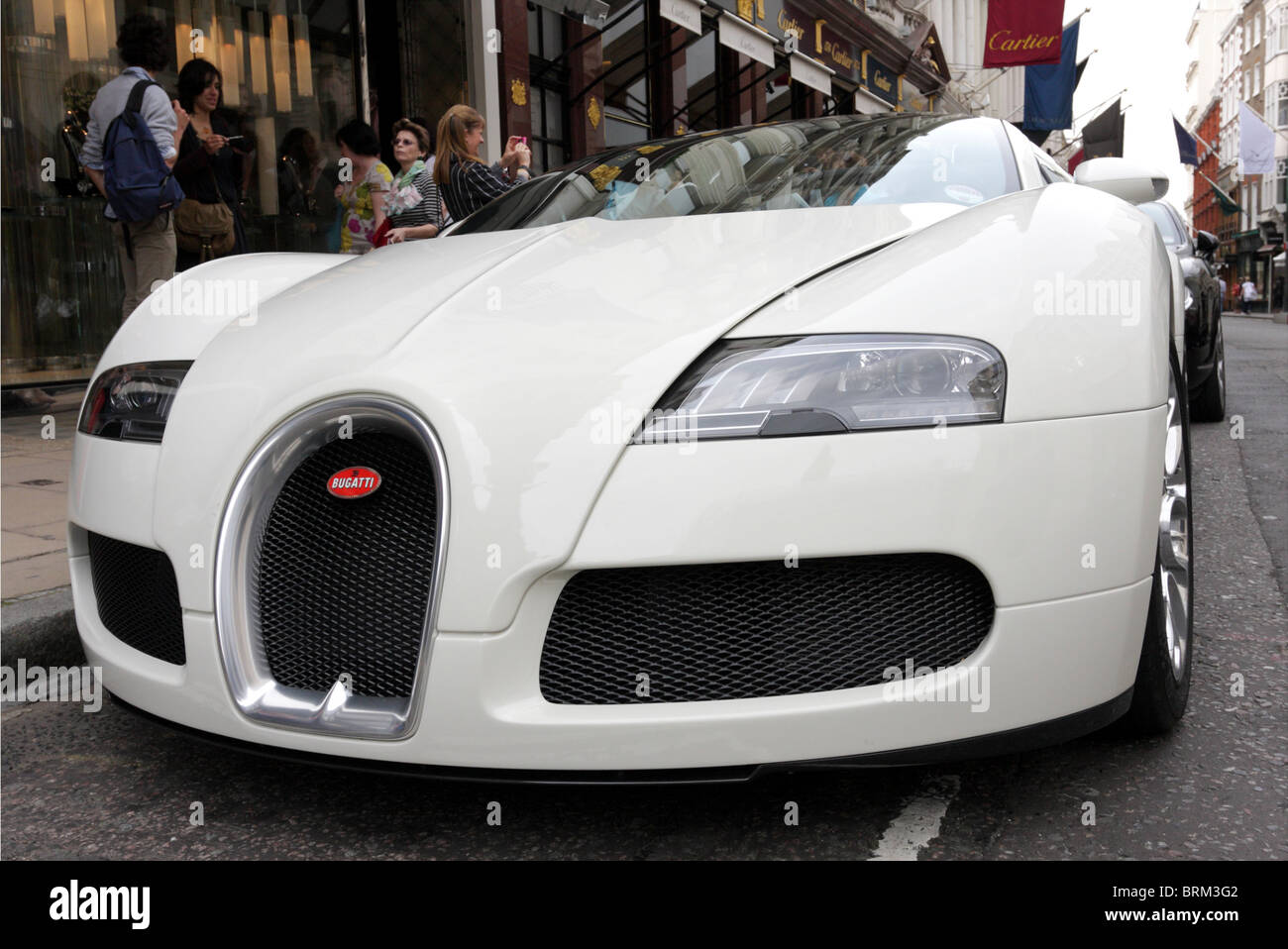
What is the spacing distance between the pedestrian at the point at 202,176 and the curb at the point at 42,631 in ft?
11.2

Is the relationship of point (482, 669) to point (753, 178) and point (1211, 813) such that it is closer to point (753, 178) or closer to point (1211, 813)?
point (1211, 813)

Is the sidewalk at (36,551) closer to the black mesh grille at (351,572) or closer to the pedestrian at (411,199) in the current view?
the black mesh grille at (351,572)

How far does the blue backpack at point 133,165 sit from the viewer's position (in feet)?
16.9

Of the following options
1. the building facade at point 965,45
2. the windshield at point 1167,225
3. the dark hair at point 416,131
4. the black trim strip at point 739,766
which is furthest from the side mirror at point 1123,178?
the building facade at point 965,45

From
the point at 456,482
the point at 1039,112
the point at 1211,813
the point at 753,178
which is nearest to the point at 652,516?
the point at 456,482

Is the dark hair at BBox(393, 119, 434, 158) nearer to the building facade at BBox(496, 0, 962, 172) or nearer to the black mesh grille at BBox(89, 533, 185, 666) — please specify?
the building facade at BBox(496, 0, 962, 172)

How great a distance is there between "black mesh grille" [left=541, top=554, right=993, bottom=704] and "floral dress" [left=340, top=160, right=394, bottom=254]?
4.66 metres

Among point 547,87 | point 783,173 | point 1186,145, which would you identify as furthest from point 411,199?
point 1186,145

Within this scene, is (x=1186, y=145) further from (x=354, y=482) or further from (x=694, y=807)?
(x=354, y=482)

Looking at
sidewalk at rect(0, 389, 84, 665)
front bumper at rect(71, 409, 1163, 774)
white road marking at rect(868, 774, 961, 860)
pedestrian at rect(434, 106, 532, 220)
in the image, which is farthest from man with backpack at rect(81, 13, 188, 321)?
white road marking at rect(868, 774, 961, 860)

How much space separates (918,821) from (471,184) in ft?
12.7

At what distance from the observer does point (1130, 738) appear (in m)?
2.19

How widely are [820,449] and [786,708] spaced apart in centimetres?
38

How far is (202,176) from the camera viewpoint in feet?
19.4
